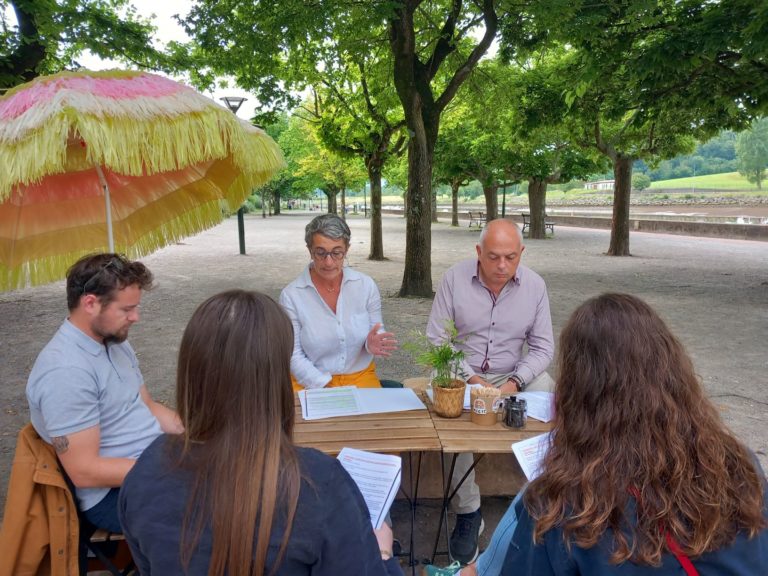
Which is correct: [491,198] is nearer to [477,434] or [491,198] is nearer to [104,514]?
[477,434]

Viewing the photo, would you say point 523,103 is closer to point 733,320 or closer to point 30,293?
point 733,320

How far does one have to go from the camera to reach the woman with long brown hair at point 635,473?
3.74 ft

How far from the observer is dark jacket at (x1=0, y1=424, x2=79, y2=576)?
1784 millimetres

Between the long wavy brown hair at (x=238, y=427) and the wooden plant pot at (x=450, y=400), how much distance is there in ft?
4.18

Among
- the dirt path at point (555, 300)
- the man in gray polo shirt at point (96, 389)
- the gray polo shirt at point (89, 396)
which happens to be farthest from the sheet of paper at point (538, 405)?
the gray polo shirt at point (89, 396)

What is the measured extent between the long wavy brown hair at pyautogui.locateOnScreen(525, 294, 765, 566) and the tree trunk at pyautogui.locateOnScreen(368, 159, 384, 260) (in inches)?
530

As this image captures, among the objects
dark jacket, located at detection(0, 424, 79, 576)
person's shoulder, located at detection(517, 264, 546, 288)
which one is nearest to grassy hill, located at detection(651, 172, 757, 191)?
person's shoulder, located at detection(517, 264, 546, 288)

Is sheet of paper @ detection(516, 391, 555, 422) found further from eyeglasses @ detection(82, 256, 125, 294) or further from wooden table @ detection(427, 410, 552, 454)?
eyeglasses @ detection(82, 256, 125, 294)

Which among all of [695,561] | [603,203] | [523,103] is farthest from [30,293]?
[603,203]

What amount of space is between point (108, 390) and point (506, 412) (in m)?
1.64

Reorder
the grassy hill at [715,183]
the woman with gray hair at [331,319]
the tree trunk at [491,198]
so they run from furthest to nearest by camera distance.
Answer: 1. the grassy hill at [715,183]
2. the tree trunk at [491,198]
3. the woman with gray hair at [331,319]

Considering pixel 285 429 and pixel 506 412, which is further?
pixel 506 412

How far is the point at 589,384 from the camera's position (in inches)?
50.3

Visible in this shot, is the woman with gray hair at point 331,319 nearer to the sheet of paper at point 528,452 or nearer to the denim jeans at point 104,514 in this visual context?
the sheet of paper at point 528,452
